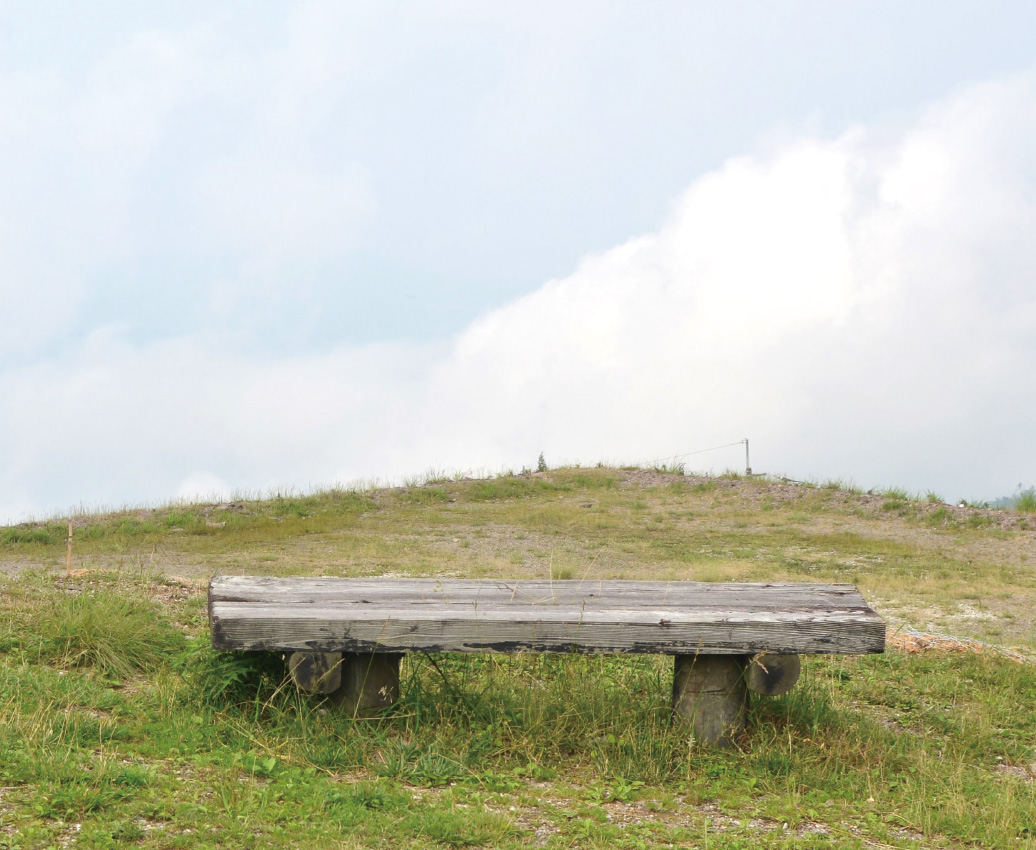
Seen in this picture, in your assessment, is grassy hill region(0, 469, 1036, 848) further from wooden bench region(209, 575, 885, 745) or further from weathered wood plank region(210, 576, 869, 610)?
weathered wood plank region(210, 576, 869, 610)

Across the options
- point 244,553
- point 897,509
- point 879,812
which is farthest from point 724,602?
point 897,509

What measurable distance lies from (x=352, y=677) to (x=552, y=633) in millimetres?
962

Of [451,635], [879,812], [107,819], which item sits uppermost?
[451,635]

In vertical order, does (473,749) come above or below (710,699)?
below

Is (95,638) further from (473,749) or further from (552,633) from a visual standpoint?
(552,633)

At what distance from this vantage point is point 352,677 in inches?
169

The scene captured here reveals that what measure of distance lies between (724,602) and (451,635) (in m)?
1.42

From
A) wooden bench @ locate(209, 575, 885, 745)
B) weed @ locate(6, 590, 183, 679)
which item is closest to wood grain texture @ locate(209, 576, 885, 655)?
wooden bench @ locate(209, 575, 885, 745)

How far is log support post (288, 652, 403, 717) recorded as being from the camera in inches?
165

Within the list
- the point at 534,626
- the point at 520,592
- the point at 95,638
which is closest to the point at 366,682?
the point at 534,626

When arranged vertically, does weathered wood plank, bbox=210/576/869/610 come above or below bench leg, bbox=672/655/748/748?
above

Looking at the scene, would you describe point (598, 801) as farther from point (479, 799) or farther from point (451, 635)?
point (451, 635)

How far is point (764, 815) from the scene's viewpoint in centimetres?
361

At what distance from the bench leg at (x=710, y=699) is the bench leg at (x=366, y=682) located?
4.43 ft
